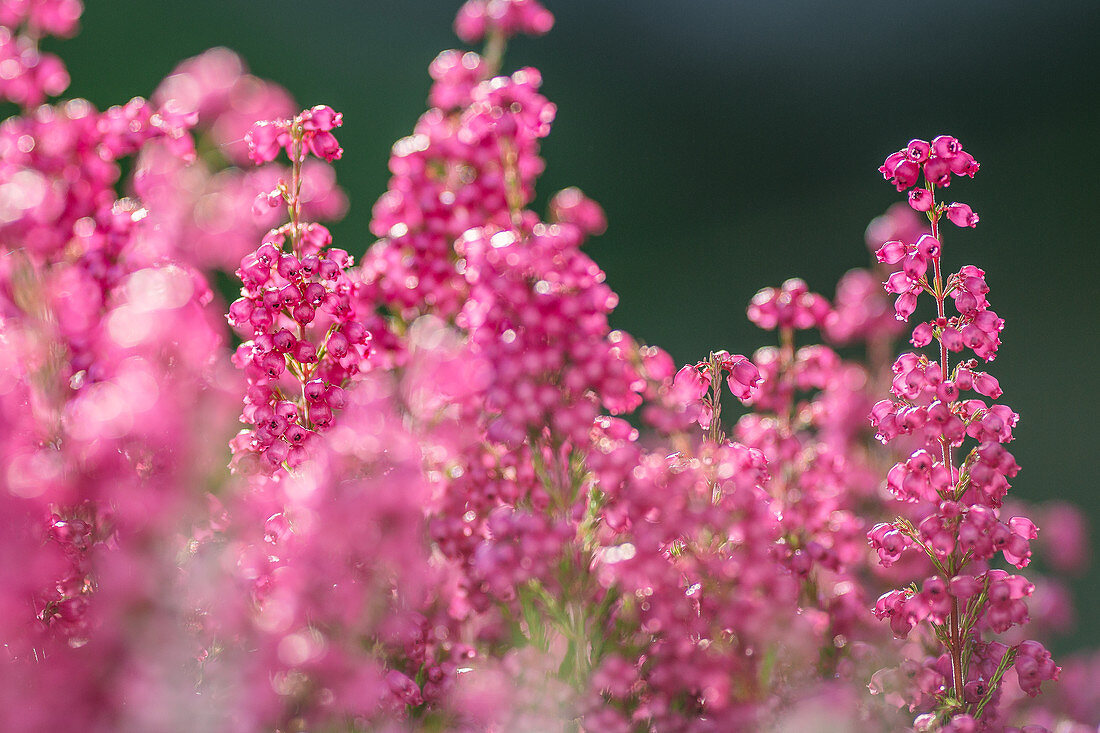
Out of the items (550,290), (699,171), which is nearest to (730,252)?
(699,171)

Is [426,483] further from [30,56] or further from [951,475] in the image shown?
[30,56]

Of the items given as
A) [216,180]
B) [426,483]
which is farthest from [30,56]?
[426,483]

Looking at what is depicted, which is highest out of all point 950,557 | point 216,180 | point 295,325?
point 216,180

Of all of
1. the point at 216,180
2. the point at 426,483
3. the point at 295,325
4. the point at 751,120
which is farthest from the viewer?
the point at 751,120

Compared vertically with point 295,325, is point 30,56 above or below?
above

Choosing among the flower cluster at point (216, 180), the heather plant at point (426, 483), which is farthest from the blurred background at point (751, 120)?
the heather plant at point (426, 483)

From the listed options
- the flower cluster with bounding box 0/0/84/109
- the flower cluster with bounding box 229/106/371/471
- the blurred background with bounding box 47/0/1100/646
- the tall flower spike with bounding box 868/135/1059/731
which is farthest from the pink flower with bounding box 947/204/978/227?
the blurred background with bounding box 47/0/1100/646

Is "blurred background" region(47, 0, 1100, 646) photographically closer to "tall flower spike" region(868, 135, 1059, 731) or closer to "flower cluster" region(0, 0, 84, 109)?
"flower cluster" region(0, 0, 84, 109)

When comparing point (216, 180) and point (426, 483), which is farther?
point (216, 180)

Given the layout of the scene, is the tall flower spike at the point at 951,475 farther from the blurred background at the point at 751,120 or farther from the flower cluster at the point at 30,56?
the blurred background at the point at 751,120
